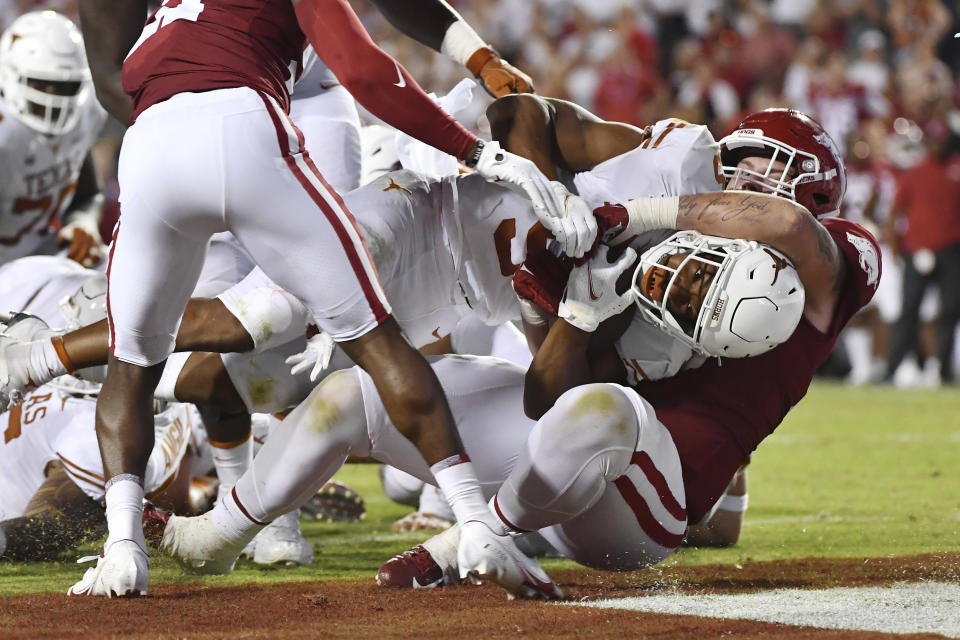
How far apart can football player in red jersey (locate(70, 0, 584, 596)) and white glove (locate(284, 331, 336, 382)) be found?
0.35 meters

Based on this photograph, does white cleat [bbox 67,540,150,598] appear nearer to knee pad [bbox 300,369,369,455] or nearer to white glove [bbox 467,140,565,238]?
knee pad [bbox 300,369,369,455]

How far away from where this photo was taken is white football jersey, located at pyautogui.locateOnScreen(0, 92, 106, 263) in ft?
17.6

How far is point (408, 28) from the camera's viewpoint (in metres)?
3.36

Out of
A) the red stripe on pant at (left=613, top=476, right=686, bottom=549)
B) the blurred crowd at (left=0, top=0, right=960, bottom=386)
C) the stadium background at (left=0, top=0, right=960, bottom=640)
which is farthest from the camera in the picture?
the blurred crowd at (left=0, top=0, right=960, bottom=386)

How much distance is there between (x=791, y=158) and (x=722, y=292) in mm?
541

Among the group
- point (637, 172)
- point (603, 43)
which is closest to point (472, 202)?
point (637, 172)

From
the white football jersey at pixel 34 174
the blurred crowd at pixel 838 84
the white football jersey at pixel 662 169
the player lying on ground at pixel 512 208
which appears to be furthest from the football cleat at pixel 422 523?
the blurred crowd at pixel 838 84

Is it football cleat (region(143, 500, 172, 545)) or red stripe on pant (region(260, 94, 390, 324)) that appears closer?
red stripe on pant (region(260, 94, 390, 324))

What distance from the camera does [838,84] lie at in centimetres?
1102

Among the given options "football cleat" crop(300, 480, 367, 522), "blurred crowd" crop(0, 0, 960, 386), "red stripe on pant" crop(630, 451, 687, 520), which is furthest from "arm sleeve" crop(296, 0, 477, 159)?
"blurred crowd" crop(0, 0, 960, 386)

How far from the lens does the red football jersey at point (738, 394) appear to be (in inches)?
115

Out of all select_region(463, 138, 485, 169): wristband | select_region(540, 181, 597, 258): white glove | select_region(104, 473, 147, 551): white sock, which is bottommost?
select_region(104, 473, 147, 551): white sock

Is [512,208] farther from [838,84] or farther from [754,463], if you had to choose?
[838,84]

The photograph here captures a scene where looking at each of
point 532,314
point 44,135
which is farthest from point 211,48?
point 44,135
